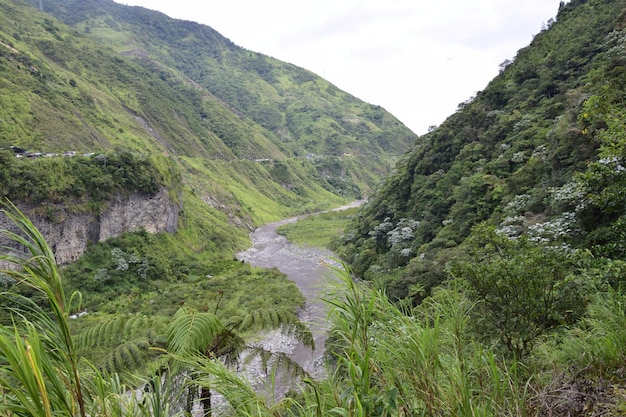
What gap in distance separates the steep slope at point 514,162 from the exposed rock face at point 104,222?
72.3ft

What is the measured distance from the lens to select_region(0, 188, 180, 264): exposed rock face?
103 ft

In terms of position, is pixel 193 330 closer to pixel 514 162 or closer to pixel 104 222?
pixel 514 162

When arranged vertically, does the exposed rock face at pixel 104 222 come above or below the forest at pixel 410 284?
below

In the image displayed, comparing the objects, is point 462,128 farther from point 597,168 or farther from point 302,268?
point 597,168

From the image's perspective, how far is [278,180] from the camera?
110 metres

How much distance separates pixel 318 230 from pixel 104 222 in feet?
115

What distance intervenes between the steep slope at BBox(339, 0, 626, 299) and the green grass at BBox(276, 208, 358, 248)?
564 inches

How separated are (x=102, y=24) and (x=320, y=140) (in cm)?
13455

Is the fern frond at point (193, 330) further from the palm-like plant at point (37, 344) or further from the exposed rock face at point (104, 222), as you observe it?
the exposed rock face at point (104, 222)

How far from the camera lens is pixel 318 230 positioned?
2539 inches

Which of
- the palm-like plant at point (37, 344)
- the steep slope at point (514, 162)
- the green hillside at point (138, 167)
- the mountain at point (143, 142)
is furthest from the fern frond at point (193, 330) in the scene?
the mountain at point (143, 142)

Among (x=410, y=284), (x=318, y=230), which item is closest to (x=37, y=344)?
(x=410, y=284)

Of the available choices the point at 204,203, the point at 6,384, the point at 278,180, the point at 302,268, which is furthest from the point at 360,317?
the point at 278,180

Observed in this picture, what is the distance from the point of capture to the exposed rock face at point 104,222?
31361 millimetres
